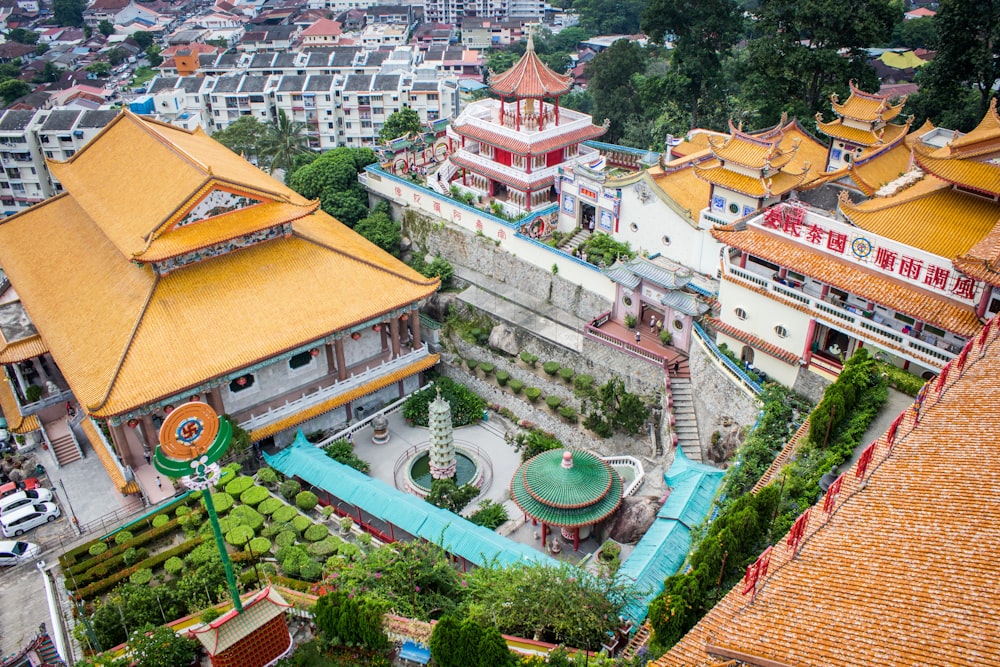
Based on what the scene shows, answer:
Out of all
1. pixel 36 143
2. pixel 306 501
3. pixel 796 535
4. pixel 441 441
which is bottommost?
pixel 36 143

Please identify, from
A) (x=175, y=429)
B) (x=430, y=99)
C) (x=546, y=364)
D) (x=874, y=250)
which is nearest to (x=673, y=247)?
(x=546, y=364)

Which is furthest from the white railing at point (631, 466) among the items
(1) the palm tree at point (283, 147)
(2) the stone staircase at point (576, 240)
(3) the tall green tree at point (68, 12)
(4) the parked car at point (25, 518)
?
(3) the tall green tree at point (68, 12)

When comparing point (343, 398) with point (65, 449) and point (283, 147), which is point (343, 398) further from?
point (283, 147)

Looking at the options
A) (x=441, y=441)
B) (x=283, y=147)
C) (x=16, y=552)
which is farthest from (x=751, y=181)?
(x=283, y=147)

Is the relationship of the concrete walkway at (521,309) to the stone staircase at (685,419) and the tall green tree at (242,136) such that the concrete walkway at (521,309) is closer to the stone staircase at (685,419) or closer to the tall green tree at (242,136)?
the stone staircase at (685,419)

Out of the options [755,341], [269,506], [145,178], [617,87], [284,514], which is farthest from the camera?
[617,87]

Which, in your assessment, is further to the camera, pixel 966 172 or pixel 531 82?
pixel 531 82

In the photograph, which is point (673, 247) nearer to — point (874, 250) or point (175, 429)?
point (874, 250)
